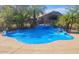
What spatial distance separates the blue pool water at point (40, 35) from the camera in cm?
363

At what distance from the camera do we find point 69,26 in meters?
3.63

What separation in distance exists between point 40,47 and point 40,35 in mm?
141

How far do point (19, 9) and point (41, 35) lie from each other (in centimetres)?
40

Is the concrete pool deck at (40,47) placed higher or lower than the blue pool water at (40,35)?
lower

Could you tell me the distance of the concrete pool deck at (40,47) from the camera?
11.9 feet

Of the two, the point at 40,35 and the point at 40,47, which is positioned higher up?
the point at 40,35

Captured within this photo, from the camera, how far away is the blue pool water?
3.63 meters

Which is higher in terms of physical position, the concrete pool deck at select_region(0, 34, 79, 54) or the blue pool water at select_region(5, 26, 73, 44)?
the blue pool water at select_region(5, 26, 73, 44)

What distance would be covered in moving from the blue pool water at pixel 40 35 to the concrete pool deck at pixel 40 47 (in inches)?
1.9

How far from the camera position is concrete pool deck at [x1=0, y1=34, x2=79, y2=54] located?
143 inches

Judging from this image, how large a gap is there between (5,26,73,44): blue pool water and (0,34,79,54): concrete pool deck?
5cm

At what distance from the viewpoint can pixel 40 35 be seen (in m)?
3.64
